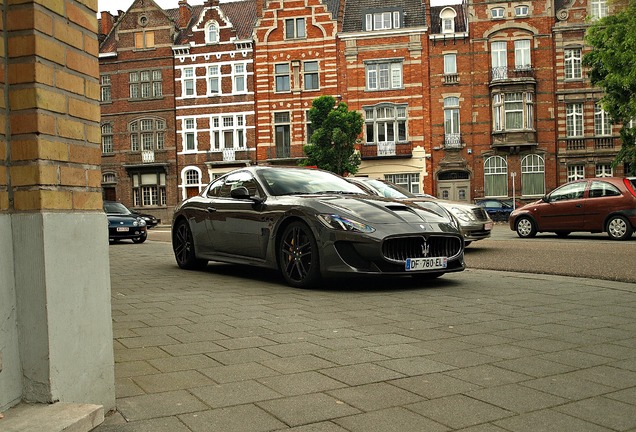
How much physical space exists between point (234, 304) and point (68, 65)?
376cm

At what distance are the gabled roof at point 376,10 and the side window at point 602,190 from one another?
92.2 ft

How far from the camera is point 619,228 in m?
16.3

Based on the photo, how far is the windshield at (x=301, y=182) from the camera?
27.8 feet

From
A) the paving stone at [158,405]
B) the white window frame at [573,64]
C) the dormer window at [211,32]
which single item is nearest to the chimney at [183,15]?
the dormer window at [211,32]

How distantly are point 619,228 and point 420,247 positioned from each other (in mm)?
10769

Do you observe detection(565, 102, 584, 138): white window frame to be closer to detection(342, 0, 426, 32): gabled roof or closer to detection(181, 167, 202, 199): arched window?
detection(342, 0, 426, 32): gabled roof

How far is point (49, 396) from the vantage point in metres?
2.79

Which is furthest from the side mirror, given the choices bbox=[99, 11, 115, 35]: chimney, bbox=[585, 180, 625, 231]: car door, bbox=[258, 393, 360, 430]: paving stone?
bbox=[99, 11, 115, 35]: chimney

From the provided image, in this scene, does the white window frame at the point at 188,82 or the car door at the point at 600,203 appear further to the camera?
the white window frame at the point at 188,82

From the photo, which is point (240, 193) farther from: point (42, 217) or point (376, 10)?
point (376, 10)

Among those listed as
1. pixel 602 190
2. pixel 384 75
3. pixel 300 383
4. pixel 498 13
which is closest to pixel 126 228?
pixel 602 190

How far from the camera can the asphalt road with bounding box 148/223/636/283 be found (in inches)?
360

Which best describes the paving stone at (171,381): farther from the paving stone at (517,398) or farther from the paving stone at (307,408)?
the paving stone at (517,398)

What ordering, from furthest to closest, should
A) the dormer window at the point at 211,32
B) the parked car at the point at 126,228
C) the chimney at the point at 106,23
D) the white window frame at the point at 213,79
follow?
1. the chimney at the point at 106,23
2. the dormer window at the point at 211,32
3. the white window frame at the point at 213,79
4. the parked car at the point at 126,228
